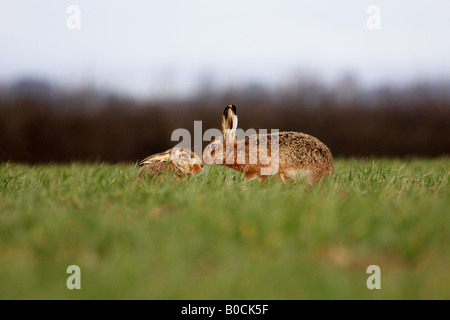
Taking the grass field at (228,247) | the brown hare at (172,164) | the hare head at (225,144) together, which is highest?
the hare head at (225,144)

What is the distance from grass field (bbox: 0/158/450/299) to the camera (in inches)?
125

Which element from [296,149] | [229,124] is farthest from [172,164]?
[296,149]

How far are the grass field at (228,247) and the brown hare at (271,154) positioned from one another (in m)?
1.57

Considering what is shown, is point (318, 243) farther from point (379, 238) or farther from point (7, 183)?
point (7, 183)

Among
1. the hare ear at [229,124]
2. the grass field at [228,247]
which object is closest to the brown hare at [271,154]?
the hare ear at [229,124]

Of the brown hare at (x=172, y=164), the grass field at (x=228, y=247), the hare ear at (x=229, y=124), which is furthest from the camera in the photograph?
the hare ear at (x=229, y=124)

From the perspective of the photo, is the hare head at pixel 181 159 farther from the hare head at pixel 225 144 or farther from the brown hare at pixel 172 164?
the hare head at pixel 225 144

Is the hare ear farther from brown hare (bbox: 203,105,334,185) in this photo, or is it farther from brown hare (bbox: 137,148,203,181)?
brown hare (bbox: 137,148,203,181)

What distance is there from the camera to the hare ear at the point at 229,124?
23.4 feet

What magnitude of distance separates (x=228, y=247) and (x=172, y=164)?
3.55 metres

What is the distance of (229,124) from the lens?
7.26m

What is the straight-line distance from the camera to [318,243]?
12.1ft
